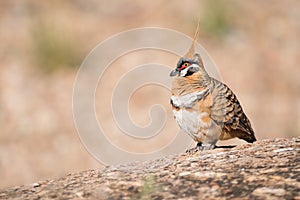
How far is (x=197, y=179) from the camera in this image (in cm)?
470

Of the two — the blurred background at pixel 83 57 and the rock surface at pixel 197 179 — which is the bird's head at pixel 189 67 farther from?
the blurred background at pixel 83 57

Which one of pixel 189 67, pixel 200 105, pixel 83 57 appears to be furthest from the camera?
pixel 83 57

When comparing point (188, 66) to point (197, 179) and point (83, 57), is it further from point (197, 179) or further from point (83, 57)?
point (83, 57)

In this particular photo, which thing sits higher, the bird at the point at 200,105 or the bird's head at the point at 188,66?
the bird's head at the point at 188,66

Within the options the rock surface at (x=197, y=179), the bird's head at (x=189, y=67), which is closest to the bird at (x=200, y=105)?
the bird's head at (x=189, y=67)

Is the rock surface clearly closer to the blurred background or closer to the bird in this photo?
the bird

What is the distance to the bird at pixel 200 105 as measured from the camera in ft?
20.4

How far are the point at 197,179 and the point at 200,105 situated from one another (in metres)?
1.64

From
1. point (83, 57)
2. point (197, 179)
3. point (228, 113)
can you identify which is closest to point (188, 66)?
point (228, 113)

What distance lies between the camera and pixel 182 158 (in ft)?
17.9

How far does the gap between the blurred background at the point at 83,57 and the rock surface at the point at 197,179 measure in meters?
6.33

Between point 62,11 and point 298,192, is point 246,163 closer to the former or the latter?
point 298,192

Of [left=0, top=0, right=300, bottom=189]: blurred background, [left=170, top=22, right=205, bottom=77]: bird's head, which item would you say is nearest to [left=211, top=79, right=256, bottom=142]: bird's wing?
[left=170, top=22, right=205, bottom=77]: bird's head

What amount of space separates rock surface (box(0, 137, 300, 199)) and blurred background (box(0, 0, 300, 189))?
6331mm
